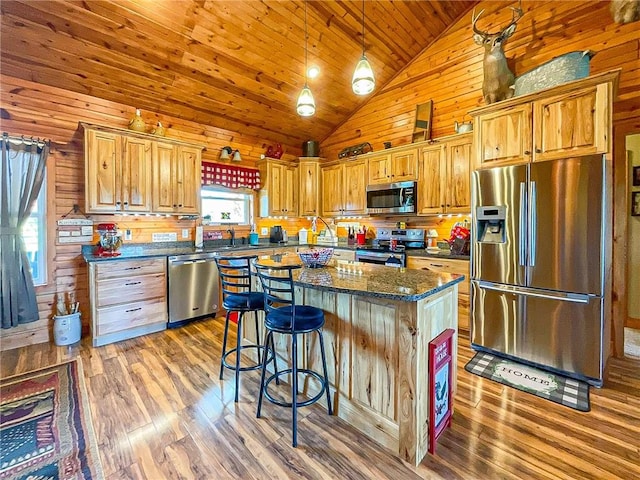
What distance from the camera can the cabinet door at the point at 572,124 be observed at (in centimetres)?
240

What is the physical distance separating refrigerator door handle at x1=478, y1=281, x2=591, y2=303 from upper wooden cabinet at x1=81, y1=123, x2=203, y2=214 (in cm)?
385

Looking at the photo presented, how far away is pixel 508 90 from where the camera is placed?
315cm

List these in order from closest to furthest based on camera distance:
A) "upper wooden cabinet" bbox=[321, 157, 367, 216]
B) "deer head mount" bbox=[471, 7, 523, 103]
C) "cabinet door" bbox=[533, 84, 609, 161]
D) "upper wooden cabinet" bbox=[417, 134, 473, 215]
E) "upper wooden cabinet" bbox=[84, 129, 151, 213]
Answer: "cabinet door" bbox=[533, 84, 609, 161], "deer head mount" bbox=[471, 7, 523, 103], "upper wooden cabinet" bbox=[84, 129, 151, 213], "upper wooden cabinet" bbox=[417, 134, 473, 215], "upper wooden cabinet" bbox=[321, 157, 367, 216]

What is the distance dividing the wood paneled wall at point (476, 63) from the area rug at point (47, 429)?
4920mm

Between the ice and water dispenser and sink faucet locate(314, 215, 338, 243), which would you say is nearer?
the ice and water dispenser

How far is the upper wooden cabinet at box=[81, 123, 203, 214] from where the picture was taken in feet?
11.1

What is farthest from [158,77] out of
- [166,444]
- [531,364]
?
[531,364]

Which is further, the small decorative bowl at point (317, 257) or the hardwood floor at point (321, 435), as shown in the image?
the small decorative bowl at point (317, 257)

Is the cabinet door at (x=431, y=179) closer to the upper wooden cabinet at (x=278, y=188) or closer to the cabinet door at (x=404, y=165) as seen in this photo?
the cabinet door at (x=404, y=165)

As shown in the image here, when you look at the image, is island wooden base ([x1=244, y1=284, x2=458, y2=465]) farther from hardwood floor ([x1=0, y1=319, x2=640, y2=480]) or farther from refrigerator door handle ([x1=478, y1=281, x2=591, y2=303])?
refrigerator door handle ([x1=478, y1=281, x2=591, y2=303])

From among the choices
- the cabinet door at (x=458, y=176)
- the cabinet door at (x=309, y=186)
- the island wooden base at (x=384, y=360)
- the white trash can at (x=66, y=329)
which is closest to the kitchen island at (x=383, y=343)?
the island wooden base at (x=384, y=360)

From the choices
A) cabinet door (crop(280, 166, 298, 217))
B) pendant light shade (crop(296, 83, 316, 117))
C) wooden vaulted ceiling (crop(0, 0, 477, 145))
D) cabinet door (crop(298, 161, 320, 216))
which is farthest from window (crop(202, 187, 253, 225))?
pendant light shade (crop(296, 83, 316, 117))

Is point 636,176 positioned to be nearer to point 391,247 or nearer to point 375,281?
point 391,247

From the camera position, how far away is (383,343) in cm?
178
